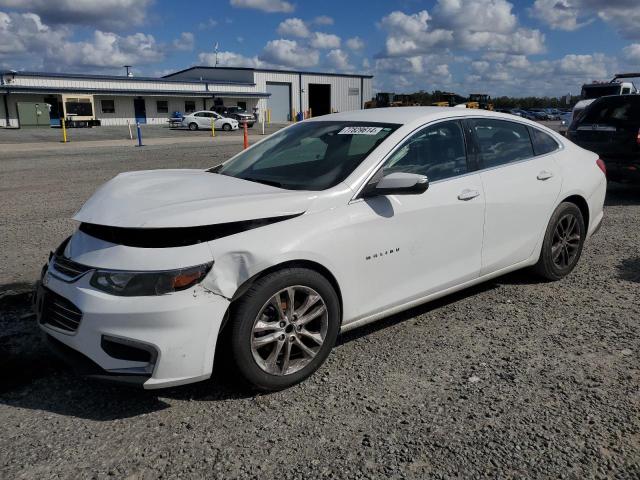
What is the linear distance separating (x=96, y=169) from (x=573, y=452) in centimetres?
1436

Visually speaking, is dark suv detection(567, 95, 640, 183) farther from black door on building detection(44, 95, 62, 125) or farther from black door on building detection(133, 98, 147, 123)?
black door on building detection(133, 98, 147, 123)

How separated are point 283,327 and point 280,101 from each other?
64677 mm

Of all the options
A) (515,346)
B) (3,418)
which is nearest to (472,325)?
(515,346)

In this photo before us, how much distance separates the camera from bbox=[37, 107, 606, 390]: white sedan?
2824 mm

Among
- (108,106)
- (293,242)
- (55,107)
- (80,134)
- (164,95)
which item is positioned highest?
(164,95)

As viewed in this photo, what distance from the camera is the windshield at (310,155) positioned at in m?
3.65

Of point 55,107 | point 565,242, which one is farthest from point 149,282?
point 55,107

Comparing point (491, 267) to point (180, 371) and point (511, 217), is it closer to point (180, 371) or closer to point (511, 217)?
point (511, 217)

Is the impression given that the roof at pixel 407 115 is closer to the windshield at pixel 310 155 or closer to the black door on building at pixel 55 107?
the windshield at pixel 310 155

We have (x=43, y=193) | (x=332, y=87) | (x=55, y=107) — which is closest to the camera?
(x=43, y=193)

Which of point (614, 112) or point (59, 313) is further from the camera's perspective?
point (614, 112)

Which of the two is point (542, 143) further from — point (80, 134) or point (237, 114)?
point (237, 114)

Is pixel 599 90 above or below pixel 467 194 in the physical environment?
above

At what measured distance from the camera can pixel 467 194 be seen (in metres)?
4.01
